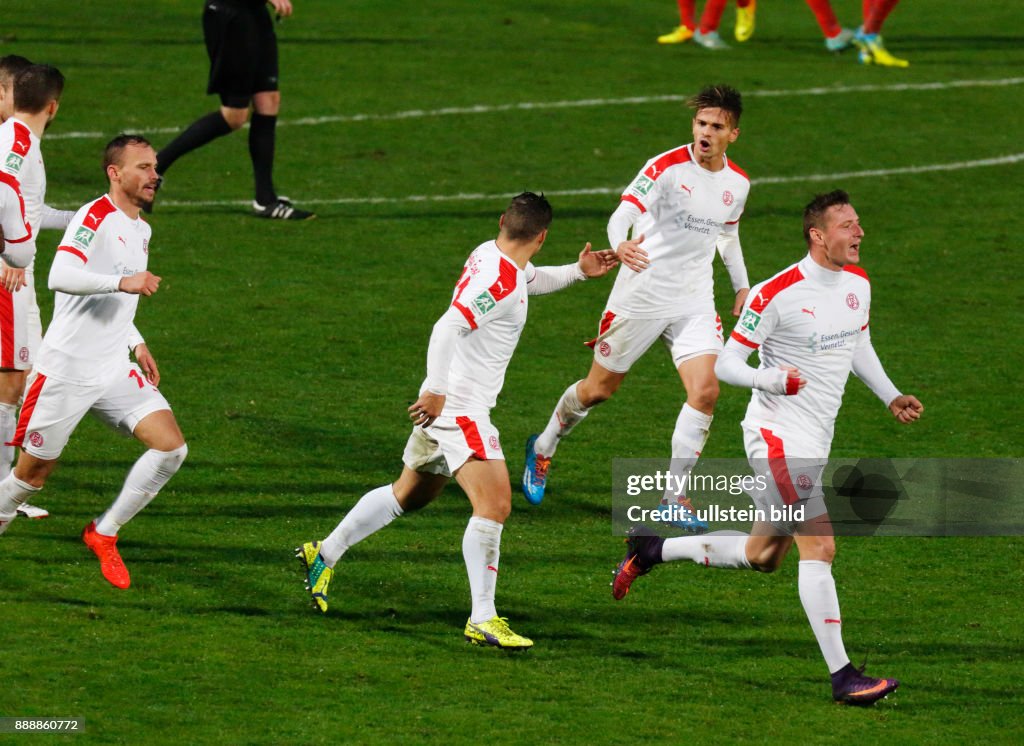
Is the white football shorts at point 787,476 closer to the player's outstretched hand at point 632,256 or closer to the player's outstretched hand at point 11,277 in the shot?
the player's outstretched hand at point 632,256

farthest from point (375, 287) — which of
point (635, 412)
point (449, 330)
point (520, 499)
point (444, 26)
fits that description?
point (444, 26)

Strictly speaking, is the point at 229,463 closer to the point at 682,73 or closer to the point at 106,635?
the point at 106,635

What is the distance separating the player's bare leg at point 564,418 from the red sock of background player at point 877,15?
1229 cm

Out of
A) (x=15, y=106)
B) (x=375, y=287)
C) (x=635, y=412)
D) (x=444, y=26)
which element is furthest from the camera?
(x=444, y=26)

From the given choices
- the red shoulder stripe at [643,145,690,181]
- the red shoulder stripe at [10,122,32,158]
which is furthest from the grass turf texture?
the red shoulder stripe at [10,122,32,158]

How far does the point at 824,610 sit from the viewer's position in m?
7.22

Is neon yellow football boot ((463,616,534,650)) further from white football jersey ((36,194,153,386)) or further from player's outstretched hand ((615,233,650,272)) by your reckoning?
white football jersey ((36,194,153,386))

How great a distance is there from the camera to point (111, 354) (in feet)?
27.1

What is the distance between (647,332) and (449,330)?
7.75 feet

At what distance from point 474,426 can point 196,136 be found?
7594mm

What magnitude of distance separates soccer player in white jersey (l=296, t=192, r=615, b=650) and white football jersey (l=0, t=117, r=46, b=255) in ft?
7.08

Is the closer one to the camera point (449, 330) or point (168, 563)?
point (449, 330)

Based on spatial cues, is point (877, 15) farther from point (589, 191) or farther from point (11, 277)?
point (11, 277)

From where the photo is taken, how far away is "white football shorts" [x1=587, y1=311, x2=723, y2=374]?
32.1 feet
